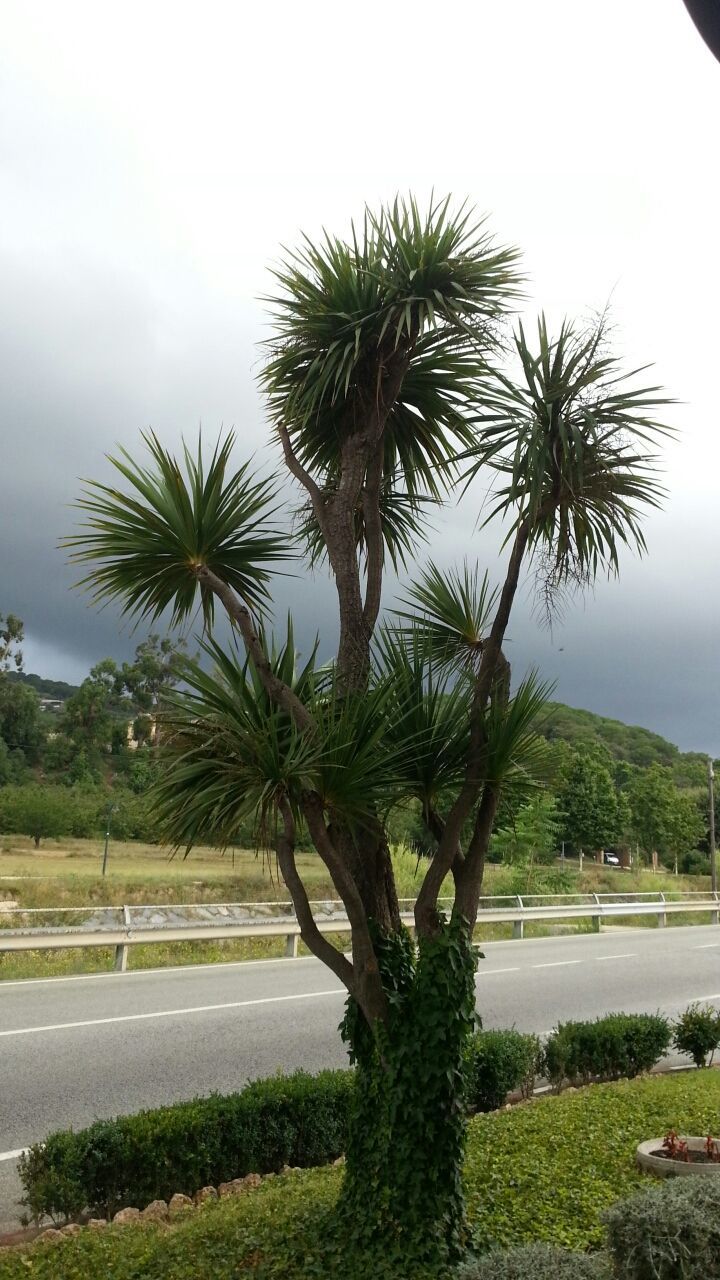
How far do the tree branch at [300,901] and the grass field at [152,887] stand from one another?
24.5 feet

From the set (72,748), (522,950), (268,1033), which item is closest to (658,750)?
(72,748)

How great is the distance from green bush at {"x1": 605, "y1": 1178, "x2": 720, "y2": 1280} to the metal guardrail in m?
11.4

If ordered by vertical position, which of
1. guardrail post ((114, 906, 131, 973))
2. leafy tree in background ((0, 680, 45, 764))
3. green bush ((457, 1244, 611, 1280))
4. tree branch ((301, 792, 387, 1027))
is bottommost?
guardrail post ((114, 906, 131, 973))

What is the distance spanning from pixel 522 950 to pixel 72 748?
54.1 meters

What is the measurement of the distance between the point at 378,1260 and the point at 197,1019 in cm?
798

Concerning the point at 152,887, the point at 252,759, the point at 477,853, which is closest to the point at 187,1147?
the point at 477,853

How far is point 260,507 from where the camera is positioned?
5.30 meters

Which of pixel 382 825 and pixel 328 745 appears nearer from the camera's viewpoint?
pixel 328 745

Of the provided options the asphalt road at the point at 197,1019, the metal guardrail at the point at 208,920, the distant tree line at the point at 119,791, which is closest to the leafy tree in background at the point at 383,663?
the asphalt road at the point at 197,1019

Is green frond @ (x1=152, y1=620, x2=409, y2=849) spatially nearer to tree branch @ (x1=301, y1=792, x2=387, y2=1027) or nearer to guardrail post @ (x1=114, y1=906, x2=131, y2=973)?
tree branch @ (x1=301, y1=792, x2=387, y2=1027)

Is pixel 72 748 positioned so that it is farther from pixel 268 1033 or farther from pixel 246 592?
pixel 246 592

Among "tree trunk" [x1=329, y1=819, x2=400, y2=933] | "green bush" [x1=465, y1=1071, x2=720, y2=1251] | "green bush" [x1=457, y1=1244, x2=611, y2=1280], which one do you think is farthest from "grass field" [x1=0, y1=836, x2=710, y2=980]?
"green bush" [x1=457, y1=1244, x2=611, y2=1280]

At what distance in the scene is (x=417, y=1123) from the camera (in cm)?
455

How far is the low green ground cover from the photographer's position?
4469 mm
